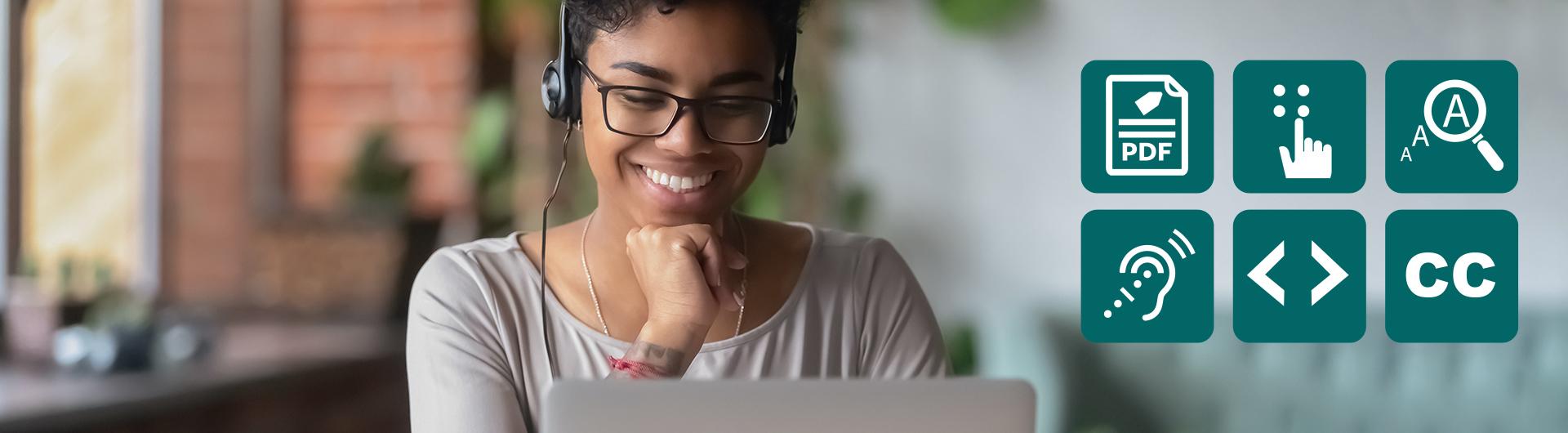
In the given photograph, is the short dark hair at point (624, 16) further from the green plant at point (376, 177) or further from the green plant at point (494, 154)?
the green plant at point (376, 177)

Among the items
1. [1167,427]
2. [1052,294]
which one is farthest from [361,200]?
[1167,427]

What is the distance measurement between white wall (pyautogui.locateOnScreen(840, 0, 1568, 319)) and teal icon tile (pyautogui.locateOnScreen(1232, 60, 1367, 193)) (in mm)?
73

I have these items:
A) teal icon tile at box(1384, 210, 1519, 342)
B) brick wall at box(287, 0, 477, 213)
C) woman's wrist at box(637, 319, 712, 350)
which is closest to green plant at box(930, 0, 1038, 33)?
teal icon tile at box(1384, 210, 1519, 342)

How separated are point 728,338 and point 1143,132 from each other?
166cm

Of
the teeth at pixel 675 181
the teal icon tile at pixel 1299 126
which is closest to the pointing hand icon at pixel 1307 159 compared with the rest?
the teal icon tile at pixel 1299 126

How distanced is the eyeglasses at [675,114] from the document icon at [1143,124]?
168 cm

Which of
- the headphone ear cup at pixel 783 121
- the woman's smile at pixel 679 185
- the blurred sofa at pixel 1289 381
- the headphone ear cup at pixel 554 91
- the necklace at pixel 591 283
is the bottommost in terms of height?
the blurred sofa at pixel 1289 381

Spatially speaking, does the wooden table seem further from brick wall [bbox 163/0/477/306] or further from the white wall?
the white wall

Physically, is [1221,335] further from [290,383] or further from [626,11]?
[626,11]

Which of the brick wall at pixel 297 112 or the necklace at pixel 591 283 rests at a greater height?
the brick wall at pixel 297 112

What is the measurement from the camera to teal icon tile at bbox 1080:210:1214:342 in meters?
2.66

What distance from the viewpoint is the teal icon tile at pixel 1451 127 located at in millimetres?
2730

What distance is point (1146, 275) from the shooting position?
8.66 feet

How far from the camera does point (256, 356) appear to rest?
2570 mm
